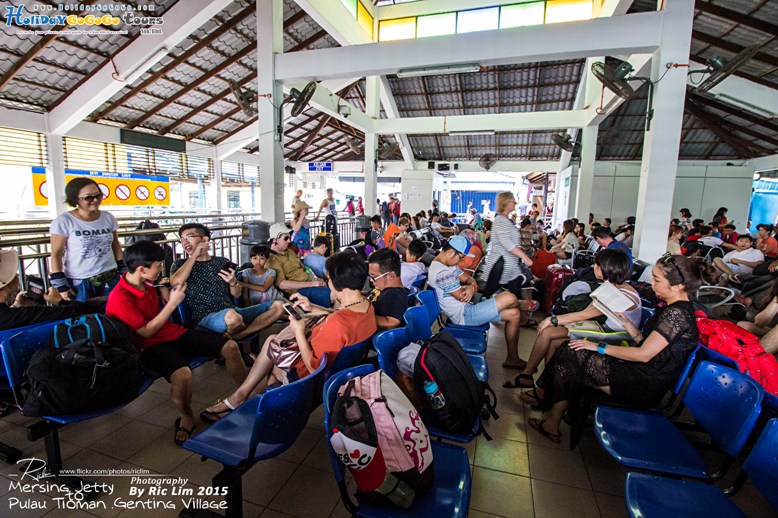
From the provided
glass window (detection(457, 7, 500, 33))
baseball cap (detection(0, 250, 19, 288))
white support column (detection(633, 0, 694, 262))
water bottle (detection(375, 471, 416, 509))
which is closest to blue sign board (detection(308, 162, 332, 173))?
glass window (detection(457, 7, 500, 33))

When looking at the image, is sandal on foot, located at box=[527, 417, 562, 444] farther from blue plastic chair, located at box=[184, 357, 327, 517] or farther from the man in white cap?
the man in white cap

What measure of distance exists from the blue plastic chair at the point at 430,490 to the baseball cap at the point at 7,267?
2.11 metres

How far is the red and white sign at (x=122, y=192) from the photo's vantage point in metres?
9.64

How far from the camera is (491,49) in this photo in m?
5.09

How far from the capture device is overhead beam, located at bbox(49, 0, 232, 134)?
6.24 m

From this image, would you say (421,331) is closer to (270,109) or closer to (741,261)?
(270,109)

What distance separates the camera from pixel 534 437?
2.44 m

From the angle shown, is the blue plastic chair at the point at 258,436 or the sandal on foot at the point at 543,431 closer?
the blue plastic chair at the point at 258,436

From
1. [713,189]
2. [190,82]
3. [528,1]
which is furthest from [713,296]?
[190,82]

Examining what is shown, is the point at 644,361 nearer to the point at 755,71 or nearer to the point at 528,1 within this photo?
the point at 528,1

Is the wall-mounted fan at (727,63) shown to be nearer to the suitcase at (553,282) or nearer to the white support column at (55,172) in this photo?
the suitcase at (553,282)

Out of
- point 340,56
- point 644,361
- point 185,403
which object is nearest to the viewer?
point 644,361

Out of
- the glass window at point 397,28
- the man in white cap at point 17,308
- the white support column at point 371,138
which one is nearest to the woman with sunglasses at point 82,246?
the man in white cap at point 17,308

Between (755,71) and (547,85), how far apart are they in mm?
4565
